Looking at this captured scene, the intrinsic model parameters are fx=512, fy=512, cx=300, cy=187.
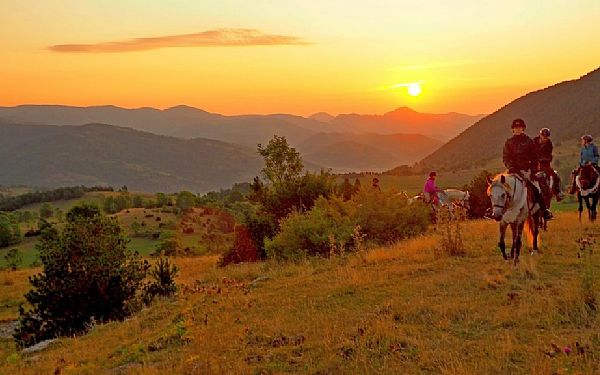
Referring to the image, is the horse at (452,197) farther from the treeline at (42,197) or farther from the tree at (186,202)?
the treeline at (42,197)

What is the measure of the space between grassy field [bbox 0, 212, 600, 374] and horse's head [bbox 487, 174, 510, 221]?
1333 mm

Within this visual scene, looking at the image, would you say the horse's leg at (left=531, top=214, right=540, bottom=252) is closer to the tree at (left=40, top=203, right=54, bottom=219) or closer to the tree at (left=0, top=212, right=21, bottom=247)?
the tree at (left=0, top=212, right=21, bottom=247)

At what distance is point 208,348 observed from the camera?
8422 millimetres

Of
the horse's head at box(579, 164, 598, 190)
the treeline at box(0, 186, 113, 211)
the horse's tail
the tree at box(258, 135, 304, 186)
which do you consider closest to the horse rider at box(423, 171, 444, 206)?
the horse's head at box(579, 164, 598, 190)

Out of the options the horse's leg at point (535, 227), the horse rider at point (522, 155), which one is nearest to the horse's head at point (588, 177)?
the horse's leg at point (535, 227)

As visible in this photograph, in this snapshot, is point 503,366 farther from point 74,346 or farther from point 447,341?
point 74,346

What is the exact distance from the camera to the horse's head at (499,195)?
12102 millimetres

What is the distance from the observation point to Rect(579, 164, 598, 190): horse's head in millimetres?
18156

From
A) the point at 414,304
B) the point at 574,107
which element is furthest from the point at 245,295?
the point at 574,107

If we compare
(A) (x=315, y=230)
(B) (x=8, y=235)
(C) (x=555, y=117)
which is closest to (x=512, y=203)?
(A) (x=315, y=230)

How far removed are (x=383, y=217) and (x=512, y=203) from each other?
8097 mm

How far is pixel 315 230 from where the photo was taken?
19484 millimetres

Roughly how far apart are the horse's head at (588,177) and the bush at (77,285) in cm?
1639

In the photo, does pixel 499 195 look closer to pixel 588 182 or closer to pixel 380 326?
pixel 380 326
